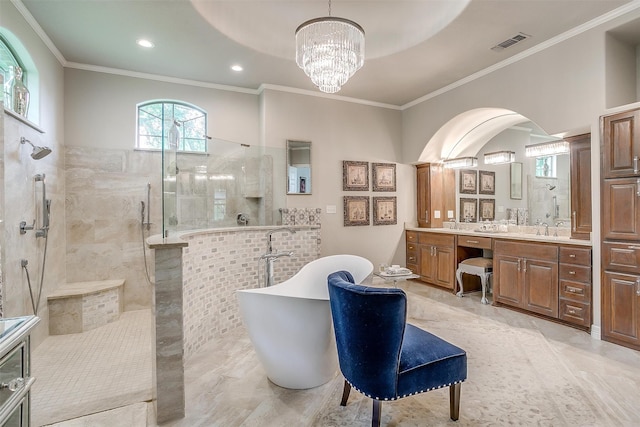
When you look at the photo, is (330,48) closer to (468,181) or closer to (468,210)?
(468,181)

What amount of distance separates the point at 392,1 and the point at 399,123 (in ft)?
8.87

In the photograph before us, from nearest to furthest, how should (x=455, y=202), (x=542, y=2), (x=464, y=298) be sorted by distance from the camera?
1. (x=542, y=2)
2. (x=464, y=298)
3. (x=455, y=202)

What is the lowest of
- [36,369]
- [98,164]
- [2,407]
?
[36,369]

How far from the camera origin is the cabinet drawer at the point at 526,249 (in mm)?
3420

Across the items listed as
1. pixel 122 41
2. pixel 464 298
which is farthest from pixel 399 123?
pixel 122 41

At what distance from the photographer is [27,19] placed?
2904 mm

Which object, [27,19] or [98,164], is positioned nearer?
[27,19]

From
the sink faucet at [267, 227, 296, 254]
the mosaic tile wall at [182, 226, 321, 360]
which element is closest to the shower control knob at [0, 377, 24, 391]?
the mosaic tile wall at [182, 226, 321, 360]

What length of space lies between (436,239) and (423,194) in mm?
963

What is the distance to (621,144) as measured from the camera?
2.83 m

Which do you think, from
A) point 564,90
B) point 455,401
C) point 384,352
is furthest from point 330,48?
point 455,401

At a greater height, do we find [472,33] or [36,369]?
[472,33]

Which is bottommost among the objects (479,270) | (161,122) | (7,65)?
(479,270)

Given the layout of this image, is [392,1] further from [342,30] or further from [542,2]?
[542,2]
